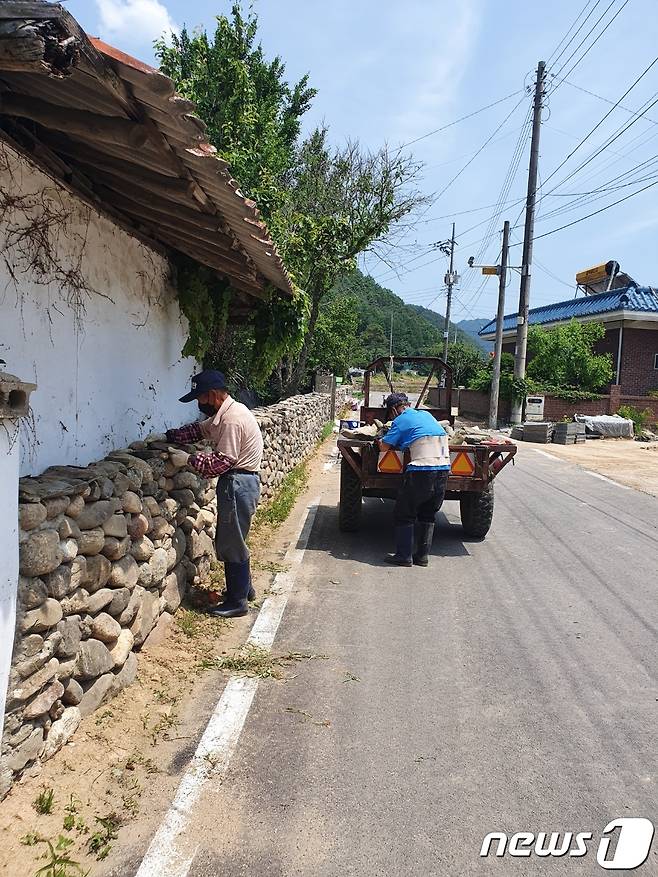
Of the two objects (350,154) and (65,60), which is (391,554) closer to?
(65,60)

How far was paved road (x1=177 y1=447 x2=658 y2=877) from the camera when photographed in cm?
277

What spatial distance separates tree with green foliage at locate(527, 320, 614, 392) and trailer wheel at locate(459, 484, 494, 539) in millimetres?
20024

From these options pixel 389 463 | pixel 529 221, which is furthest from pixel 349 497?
pixel 529 221

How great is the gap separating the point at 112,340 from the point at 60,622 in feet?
8.67

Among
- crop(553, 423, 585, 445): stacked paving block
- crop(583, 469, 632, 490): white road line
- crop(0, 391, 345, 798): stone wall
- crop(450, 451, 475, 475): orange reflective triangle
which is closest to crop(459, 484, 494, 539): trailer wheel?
crop(450, 451, 475, 475): orange reflective triangle

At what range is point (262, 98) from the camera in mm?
16312

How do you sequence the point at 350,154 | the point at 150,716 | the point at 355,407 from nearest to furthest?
the point at 150,716
the point at 350,154
the point at 355,407

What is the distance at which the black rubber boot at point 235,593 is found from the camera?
5134 millimetres

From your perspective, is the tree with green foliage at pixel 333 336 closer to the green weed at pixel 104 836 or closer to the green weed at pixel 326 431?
the green weed at pixel 326 431

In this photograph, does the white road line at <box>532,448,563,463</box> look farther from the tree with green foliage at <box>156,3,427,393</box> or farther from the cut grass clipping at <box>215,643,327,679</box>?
the cut grass clipping at <box>215,643,327,679</box>

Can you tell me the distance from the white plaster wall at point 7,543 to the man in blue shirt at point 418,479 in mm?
4460

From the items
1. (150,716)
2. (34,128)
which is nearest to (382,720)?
(150,716)

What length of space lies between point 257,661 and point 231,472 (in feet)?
4.58

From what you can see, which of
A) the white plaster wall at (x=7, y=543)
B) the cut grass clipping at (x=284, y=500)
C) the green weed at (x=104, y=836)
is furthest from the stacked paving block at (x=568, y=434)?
the white plaster wall at (x=7, y=543)
